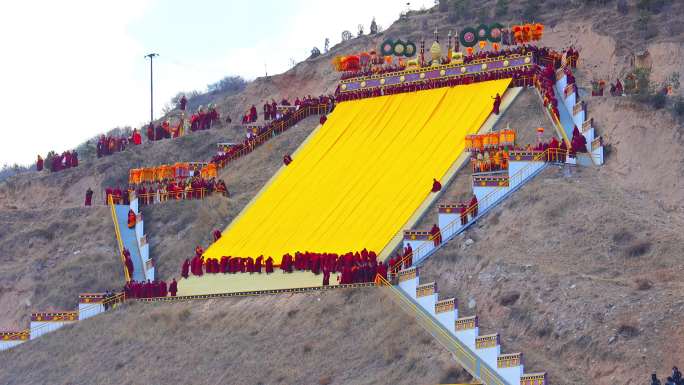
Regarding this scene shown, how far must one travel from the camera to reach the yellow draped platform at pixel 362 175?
5681 cm

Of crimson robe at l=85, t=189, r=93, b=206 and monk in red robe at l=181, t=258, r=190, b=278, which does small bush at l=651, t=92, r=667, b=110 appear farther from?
crimson robe at l=85, t=189, r=93, b=206

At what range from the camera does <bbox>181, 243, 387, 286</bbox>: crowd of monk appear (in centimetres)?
5228

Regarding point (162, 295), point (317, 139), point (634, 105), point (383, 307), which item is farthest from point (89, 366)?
point (634, 105)

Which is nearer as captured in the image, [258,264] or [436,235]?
[436,235]

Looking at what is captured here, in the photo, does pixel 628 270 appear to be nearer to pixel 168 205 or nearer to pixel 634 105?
pixel 634 105

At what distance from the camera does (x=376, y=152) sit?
6169 centimetres

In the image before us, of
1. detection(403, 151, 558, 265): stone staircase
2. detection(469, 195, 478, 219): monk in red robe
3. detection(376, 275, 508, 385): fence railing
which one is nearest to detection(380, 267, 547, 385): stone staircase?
detection(376, 275, 508, 385): fence railing

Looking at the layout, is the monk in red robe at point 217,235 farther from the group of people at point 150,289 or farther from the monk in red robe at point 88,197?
the monk in red robe at point 88,197

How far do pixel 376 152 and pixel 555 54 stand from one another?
7.98 metres

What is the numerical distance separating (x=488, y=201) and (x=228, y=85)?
76.8 meters

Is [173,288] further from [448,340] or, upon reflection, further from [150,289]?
[448,340]

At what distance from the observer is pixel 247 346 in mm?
51750

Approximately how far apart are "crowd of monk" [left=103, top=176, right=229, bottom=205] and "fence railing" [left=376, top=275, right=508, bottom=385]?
14211 millimetres

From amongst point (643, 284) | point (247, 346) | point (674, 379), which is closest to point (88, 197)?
point (247, 346)
